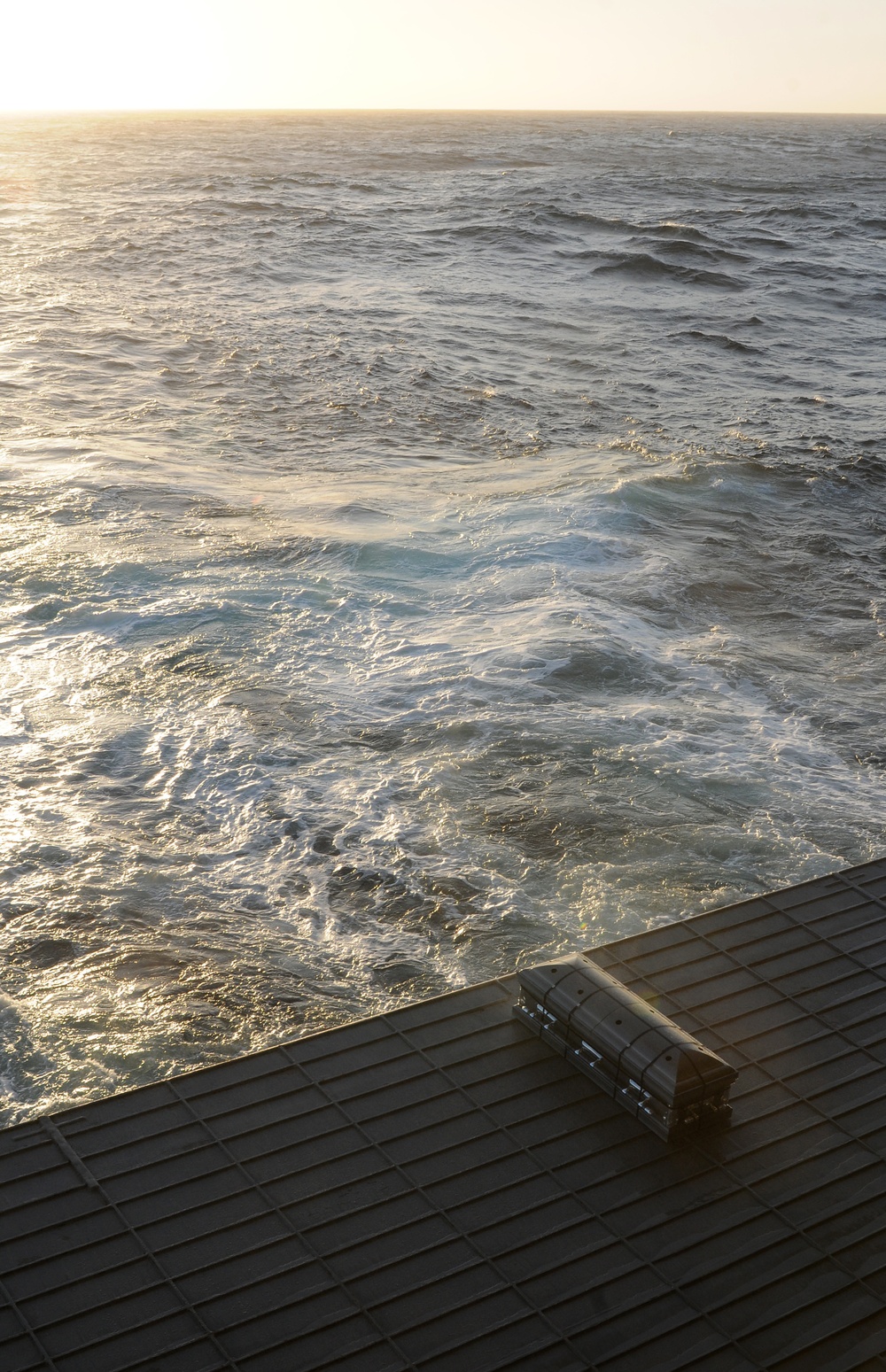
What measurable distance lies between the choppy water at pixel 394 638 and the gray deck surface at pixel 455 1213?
3896 millimetres

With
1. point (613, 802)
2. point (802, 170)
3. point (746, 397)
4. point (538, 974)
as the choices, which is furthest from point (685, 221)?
point (538, 974)

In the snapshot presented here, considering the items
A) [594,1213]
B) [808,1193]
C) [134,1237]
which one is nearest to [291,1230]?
[134,1237]

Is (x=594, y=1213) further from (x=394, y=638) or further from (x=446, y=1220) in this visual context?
(x=394, y=638)

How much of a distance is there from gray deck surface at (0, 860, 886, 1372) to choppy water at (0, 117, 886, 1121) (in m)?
3.90

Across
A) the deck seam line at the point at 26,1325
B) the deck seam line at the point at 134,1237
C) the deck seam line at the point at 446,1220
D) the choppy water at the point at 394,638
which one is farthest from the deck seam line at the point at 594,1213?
the choppy water at the point at 394,638

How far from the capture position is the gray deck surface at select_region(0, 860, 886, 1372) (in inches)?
242

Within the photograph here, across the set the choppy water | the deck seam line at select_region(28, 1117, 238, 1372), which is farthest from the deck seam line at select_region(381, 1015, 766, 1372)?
the choppy water

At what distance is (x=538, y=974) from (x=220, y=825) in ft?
23.9

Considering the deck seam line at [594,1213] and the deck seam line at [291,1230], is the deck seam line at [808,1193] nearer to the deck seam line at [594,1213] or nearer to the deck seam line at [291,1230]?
the deck seam line at [594,1213]

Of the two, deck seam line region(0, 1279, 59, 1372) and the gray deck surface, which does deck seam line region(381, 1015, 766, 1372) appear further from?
deck seam line region(0, 1279, 59, 1372)

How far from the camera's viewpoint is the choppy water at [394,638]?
42.6ft

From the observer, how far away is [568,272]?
5472 cm

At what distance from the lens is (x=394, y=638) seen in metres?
20.0

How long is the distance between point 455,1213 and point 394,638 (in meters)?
13.7
